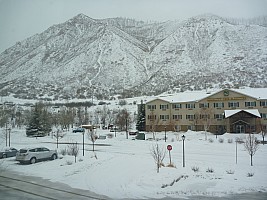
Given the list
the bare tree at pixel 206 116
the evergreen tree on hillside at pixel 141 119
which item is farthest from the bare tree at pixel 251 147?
the evergreen tree on hillside at pixel 141 119

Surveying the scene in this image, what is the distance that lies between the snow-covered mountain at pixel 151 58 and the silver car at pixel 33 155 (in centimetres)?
2452

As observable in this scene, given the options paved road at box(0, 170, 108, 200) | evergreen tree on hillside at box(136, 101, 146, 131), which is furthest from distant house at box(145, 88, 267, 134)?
paved road at box(0, 170, 108, 200)

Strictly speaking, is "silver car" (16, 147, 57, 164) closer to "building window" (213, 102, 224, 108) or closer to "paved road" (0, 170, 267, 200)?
"paved road" (0, 170, 267, 200)

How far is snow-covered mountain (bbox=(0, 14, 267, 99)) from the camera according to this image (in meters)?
65.3

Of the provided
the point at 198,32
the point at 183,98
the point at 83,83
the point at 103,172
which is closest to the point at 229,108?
the point at 183,98

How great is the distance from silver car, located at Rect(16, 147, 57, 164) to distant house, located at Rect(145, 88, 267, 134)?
2306 centimetres

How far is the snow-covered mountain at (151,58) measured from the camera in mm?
65312

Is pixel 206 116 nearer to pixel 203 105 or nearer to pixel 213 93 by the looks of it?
pixel 203 105

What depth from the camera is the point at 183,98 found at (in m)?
48.9

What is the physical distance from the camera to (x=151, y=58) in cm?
13000

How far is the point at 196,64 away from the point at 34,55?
7251cm

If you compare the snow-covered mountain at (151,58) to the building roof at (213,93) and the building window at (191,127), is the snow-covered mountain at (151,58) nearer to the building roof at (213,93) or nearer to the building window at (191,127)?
the building roof at (213,93)

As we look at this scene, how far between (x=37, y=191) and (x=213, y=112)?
125 feet

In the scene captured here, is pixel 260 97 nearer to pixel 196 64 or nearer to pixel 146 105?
pixel 146 105
